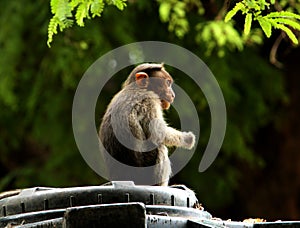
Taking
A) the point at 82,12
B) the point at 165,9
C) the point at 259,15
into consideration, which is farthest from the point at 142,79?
the point at 165,9

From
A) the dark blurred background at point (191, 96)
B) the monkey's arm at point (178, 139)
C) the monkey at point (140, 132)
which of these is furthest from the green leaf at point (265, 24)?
the dark blurred background at point (191, 96)

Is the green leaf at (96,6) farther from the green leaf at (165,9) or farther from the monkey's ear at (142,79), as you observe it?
the green leaf at (165,9)

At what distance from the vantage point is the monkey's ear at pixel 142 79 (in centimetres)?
526

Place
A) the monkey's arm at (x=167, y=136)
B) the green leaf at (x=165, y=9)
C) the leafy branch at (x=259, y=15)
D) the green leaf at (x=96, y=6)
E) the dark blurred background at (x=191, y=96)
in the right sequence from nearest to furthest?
the leafy branch at (x=259, y=15)
the green leaf at (x=96, y=6)
the monkey's arm at (x=167, y=136)
the green leaf at (x=165, y=9)
the dark blurred background at (x=191, y=96)

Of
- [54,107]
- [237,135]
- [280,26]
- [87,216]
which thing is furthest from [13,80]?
[87,216]

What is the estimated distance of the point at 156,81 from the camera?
536cm

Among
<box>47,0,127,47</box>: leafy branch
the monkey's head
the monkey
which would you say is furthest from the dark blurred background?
<box>47,0,127,47</box>: leafy branch

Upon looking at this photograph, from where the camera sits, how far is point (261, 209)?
11359mm

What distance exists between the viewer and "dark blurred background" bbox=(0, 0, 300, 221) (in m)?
9.36

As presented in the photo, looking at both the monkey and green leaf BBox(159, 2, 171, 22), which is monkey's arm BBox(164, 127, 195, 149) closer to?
the monkey

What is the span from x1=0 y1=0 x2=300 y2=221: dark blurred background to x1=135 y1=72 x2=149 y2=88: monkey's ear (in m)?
3.43

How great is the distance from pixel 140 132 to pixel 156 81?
1.78 ft

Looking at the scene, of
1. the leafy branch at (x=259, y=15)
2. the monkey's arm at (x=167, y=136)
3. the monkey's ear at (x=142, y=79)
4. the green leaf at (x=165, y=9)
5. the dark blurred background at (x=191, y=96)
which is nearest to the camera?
the leafy branch at (x=259, y=15)

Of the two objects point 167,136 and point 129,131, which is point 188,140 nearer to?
point 167,136
